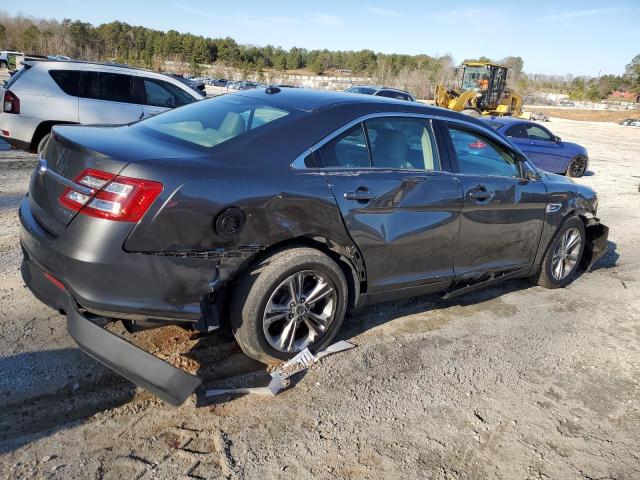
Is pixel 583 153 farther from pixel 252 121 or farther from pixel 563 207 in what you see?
pixel 252 121

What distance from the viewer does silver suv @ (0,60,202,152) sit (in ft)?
26.2

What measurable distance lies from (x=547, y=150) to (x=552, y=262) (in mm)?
9743

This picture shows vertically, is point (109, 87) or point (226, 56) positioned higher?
point (226, 56)

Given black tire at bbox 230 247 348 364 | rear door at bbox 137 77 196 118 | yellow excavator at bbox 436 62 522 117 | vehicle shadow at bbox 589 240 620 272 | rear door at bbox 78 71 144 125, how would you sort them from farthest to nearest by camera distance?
yellow excavator at bbox 436 62 522 117, rear door at bbox 137 77 196 118, rear door at bbox 78 71 144 125, vehicle shadow at bbox 589 240 620 272, black tire at bbox 230 247 348 364

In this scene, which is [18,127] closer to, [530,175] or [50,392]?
[50,392]

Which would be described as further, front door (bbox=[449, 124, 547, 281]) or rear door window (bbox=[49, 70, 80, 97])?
rear door window (bbox=[49, 70, 80, 97])

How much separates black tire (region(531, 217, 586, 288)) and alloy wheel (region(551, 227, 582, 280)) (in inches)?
0.4

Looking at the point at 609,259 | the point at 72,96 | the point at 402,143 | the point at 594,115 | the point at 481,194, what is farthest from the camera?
the point at 594,115

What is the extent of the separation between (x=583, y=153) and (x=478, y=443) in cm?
1316

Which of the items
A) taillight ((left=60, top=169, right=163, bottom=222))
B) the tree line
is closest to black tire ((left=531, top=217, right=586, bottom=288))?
taillight ((left=60, top=169, right=163, bottom=222))

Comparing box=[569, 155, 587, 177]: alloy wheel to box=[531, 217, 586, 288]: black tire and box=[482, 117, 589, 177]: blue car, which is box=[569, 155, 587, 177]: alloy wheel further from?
box=[531, 217, 586, 288]: black tire

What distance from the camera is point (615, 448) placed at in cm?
292

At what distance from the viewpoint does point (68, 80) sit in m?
8.34

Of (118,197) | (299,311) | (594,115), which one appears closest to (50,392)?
(118,197)
